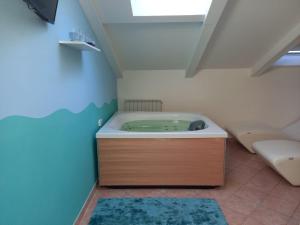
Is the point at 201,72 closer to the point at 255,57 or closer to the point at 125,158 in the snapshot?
the point at 255,57

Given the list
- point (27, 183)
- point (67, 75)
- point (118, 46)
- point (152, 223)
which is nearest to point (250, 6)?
point (118, 46)

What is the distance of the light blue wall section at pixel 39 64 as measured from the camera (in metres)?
1.13

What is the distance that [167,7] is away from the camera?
264 cm

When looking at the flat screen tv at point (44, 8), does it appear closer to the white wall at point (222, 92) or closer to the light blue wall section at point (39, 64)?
the light blue wall section at point (39, 64)

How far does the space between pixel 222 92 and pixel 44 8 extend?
3.36 meters

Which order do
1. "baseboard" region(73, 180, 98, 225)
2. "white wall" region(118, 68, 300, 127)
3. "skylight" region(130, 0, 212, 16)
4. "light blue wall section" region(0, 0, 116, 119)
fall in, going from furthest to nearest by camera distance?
1. "white wall" region(118, 68, 300, 127)
2. "skylight" region(130, 0, 212, 16)
3. "baseboard" region(73, 180, 98, 225)
4. "light blue wall section" region(0, 0, 116, 119)

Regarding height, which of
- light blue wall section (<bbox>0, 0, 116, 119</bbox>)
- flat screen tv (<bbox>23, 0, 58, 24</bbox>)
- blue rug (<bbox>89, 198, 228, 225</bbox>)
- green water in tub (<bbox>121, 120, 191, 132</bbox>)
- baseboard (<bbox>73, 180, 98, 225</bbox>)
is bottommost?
blue rug (<bbox>89, 198, 228, 225</bbox>)

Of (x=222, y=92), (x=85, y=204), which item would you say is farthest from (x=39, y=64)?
(x=222, y=92)

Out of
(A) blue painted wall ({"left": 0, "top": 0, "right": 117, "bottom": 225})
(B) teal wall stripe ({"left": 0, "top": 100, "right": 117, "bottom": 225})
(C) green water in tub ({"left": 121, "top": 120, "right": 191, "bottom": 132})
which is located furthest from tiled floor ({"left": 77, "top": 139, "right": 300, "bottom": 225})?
(C) green water in tub ({"left": 121, "top": 120, "right": 191, "bottom": 132})

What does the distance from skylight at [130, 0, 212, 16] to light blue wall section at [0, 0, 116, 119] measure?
0.62 m

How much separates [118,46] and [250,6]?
1644mm

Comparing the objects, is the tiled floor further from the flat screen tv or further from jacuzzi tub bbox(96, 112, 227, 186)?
the flat screen tv

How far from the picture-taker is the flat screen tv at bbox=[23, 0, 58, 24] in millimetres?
1238

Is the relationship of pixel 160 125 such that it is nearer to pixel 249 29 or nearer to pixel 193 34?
pixel 193 34
